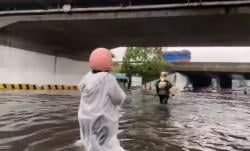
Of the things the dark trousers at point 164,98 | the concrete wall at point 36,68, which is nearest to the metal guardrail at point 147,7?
the dark trousers at point 164,98

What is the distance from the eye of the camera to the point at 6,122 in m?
10.7

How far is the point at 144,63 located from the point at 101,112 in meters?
64.4

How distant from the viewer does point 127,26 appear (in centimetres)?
2467

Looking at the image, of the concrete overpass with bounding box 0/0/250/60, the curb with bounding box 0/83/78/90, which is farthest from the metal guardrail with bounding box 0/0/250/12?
the curb with bounding box 0/83/78/90

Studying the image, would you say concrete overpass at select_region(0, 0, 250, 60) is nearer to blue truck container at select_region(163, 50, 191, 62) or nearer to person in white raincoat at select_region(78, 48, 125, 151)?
person in white raincoat at select_region(78, 48, 125, 151)

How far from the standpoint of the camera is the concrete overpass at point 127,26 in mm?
20031

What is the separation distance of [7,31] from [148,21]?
401 inches

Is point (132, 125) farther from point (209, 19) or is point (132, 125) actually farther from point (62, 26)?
point (62, 26)

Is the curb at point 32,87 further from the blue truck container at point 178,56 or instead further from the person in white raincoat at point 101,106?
the blue truck container at point 178,56

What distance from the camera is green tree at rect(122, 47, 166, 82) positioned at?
68.7 meters

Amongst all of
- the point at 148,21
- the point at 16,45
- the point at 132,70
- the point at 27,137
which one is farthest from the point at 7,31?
the point at 132,70

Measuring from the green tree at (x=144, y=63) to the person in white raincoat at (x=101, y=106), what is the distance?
2507 inches

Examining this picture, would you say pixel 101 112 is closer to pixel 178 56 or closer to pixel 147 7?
pixel 147 7

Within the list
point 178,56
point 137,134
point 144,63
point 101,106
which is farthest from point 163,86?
point 178,56
